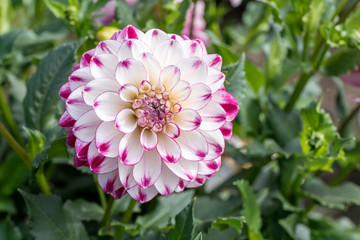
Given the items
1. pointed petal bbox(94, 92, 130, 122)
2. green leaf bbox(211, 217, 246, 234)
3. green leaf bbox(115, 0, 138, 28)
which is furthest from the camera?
green leaf bbox(115, 0, 138, 28)

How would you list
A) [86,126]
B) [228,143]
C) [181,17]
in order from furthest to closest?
[181,17]
[228,143]
[86,126]

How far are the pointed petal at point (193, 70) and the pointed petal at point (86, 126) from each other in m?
0.10

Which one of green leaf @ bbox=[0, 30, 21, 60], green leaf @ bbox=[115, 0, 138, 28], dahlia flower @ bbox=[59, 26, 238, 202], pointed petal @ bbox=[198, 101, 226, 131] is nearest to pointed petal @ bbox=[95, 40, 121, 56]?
dahlia flower @ bbox=[59, 26, 238, 202]

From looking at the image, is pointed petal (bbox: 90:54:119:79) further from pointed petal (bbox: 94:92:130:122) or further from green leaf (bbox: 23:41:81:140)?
green leaf (bbox: 23:41:81:140)

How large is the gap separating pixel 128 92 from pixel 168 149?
0.22 ft

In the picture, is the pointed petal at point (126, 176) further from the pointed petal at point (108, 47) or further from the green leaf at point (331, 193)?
the green leaf at point (331, 193)

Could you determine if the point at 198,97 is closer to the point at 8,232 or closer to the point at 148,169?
the point at 148,169

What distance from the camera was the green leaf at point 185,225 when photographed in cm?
47

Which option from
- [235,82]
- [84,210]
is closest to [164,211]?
[84,210]

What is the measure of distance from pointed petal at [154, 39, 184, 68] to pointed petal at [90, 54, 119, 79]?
0.04 meters

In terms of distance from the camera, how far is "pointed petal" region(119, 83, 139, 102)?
1.31 feet

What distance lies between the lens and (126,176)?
15.6 inches

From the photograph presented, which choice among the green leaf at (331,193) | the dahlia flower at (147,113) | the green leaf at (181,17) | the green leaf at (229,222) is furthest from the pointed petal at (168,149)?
the green leaf at (331,193)

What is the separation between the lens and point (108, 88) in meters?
0.40
